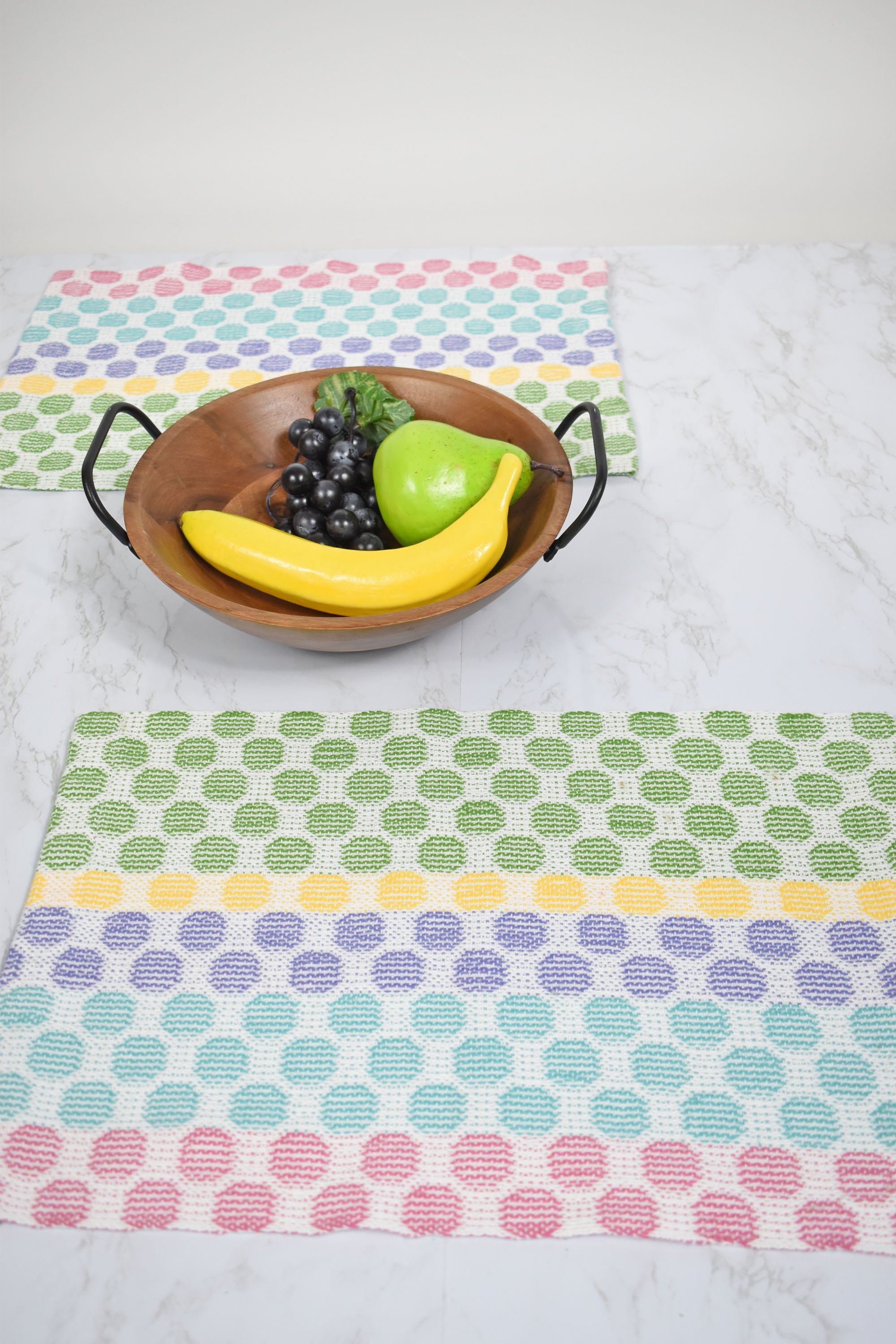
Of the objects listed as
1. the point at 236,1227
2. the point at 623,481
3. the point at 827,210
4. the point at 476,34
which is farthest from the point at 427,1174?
the point at 476,34

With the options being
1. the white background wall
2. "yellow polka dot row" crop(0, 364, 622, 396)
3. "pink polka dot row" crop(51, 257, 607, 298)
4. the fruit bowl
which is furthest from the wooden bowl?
the white background wall

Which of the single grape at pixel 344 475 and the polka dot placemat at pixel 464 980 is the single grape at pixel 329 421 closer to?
the single grape at pixel 344 475

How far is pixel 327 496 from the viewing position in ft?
2.85

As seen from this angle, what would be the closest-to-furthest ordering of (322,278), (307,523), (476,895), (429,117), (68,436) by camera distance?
(476,895)
(307,523)
(68,436)
(322,278)
(429,117)

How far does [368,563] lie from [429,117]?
131 cm

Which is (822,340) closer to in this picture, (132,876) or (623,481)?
(623,481)

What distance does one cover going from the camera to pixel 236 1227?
630 millimetres

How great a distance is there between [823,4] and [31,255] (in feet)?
4.49

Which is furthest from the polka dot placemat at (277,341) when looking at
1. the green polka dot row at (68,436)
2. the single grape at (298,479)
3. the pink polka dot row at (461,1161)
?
the pink polka dot row at (461,1161)

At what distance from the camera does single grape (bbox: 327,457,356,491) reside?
34.8 inches

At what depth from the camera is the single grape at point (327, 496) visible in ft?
2.85

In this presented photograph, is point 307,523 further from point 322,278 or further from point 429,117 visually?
point 429,117

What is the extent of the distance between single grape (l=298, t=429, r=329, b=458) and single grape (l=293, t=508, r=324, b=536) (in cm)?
6

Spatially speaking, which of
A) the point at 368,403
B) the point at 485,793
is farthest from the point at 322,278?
the point at 485,793
